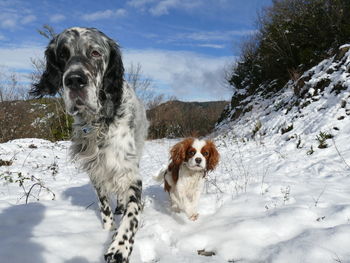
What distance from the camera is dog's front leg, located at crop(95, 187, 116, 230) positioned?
3.45 metres

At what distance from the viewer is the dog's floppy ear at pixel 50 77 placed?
10.8 feet

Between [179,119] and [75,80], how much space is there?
2071 centimetres

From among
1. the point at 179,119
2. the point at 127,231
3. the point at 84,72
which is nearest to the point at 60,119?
the point at 179,119

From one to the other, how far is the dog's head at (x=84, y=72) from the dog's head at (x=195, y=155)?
140cm

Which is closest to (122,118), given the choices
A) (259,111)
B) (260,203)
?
(260,203)

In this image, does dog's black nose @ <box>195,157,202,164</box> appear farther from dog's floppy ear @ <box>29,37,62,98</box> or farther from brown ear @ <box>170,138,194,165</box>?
dog's floppy ear @ <box>29,37,62,98</box>

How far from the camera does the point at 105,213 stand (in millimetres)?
3541

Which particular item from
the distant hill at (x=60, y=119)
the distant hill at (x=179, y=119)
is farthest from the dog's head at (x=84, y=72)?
the distant hill at (x=179, y=119)

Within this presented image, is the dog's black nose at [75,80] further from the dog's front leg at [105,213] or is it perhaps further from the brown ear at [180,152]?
the brown ear at [180,152]

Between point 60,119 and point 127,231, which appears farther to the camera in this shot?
point 60,119

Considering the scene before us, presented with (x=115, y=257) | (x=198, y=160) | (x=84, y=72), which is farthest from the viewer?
(x=198, y=160)

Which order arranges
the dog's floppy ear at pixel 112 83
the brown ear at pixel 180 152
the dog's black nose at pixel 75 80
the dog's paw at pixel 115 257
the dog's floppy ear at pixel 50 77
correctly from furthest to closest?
the brown ear at pixel 180 152 < the dog's floppy ear at pixel 50 77 < the dog's floppy ear at pixel 112 83 < the dog's black nose at pixel 75 80 < the dog's paw at pixel 115 257

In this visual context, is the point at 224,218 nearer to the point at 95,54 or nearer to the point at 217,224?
the point at 217,224

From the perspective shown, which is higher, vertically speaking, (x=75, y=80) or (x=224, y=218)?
(x=75, y=80)
